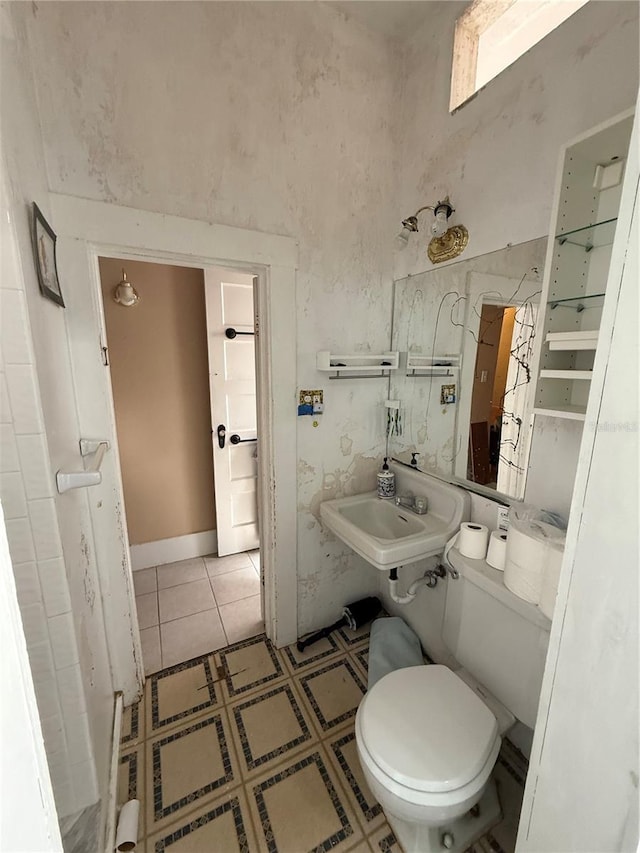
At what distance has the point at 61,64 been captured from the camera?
1073 mm

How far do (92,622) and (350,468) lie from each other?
4.03 ft

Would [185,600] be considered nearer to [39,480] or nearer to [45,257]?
[39,480]

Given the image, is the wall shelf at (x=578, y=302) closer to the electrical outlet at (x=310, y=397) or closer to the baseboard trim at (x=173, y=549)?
the electrical outlet at (x=310, y=397)

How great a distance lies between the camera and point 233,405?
7.80 feet

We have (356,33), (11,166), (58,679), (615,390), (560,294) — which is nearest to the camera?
(615,390)

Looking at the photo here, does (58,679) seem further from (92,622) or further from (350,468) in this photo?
(350,468)

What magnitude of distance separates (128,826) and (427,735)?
982 mm

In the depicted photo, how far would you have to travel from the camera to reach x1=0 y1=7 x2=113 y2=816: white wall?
75cm

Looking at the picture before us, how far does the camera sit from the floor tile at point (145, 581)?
2.23 m

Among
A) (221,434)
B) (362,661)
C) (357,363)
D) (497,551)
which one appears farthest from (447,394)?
(221,434)

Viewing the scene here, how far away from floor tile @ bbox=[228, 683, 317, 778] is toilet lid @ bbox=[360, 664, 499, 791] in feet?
1.77

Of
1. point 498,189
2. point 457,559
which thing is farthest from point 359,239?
point 457,559

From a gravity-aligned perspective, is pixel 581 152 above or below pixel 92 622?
above

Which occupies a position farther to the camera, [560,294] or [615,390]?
[560,294]
